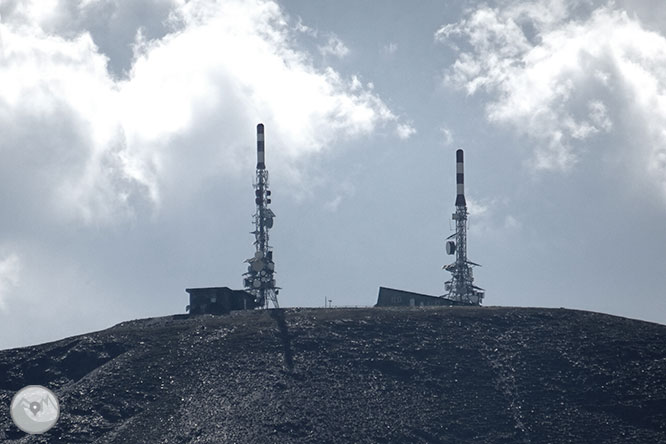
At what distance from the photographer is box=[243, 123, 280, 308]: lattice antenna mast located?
143 metres

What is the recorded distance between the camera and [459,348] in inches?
4747

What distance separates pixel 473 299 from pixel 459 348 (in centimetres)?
3252

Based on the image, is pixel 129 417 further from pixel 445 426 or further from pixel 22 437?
pixel 445 426

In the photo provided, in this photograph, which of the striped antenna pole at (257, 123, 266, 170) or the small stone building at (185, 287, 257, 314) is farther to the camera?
the striped antenna pole at (257, 123, 266, 170)

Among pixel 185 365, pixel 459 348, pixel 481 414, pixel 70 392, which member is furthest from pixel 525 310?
pixel 70 392

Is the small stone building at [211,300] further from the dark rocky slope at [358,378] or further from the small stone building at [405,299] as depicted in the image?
the small stone building at [405,299]

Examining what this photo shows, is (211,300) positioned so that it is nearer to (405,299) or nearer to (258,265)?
(258,265)

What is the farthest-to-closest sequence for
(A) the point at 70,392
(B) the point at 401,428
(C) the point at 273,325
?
(C) the point at 273,325, (A) the point at 70,392, (B) the point at 401,428

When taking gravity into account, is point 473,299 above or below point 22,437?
above

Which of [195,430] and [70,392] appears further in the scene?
[70,392]

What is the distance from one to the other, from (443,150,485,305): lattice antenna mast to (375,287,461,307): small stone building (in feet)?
36.3
